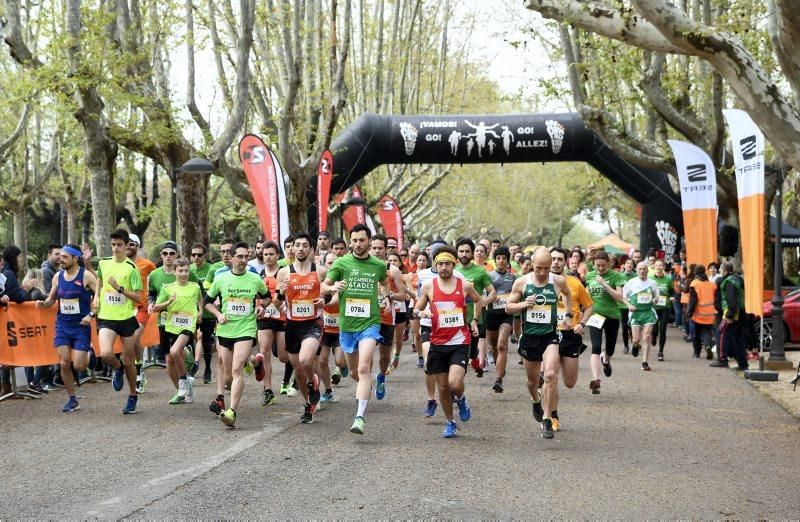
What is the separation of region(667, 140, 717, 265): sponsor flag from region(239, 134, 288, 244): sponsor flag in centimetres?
813

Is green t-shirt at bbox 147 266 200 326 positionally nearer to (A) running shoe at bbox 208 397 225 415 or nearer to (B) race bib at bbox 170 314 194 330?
(B) race bib at bbox 170 314 194 330

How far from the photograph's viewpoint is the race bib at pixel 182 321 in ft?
39.3

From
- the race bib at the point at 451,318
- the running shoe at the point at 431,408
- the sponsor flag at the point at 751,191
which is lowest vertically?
the running shoe at the point at 431,408

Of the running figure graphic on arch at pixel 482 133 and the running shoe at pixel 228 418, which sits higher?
the running figure graphic on arch at pixel 482 133

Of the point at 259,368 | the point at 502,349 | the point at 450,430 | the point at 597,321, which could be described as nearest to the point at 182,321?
the point at 259,368

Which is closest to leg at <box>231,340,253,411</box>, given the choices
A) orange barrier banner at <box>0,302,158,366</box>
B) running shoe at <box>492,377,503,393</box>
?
orange barrier banner at <box>0,302,158,366</box>

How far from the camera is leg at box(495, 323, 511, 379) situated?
13.6m

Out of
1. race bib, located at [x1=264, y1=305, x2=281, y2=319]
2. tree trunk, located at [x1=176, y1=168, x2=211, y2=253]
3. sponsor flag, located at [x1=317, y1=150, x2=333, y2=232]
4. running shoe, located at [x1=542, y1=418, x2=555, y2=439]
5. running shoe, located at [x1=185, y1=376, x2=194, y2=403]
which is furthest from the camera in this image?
sponsor flag, located at [x1=317, y1=150, x2=333, y2=232]

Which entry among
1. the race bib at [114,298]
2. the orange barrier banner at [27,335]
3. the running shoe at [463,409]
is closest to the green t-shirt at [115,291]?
the race bib at [114,298]

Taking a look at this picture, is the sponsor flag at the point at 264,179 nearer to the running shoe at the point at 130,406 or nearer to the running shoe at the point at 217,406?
the running shoe at the point at 130,406

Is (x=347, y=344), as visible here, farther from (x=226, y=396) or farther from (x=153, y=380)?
(x=153, y=380)

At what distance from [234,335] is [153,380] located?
4.61 m

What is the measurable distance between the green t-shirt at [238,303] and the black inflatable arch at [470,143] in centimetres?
1526

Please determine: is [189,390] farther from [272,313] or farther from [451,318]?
[451,318]
